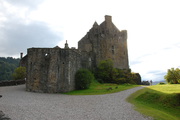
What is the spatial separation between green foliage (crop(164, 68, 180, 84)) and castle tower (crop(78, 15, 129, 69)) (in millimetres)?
17696

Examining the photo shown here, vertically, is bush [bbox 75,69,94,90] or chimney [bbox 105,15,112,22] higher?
chimney [bbox 105,15,112,22]

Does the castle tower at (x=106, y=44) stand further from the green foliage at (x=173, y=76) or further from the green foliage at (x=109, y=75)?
the green foliage at (x=173, y=76)

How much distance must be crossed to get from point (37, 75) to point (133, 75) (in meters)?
29.7

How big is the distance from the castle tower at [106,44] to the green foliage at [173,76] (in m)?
17.7

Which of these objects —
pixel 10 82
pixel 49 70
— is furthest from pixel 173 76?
pixel 10 82

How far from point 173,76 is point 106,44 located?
2166 centimetres

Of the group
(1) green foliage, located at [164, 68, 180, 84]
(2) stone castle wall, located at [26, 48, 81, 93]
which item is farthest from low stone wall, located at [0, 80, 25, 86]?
(1) green foliage, located at [164, 68, 180, 84]

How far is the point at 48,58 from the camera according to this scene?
26453 mm

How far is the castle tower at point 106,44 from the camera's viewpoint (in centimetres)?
4838

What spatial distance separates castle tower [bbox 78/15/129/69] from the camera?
48375 mm

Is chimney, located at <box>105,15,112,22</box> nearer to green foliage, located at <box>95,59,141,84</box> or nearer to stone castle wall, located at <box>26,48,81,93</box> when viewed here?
green foliage, located at <box>95,59,141,84</box>

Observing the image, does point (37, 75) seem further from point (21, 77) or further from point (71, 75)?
point (21, 77)

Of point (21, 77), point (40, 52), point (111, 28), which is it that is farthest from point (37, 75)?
point (111, 28)

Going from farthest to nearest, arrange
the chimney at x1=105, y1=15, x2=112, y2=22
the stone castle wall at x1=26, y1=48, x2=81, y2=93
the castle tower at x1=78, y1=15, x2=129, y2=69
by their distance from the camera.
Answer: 1. the chimney at x1=105, y1=15, x2=112, y2=22
2. the castle tower at x1=78, y1=15, x2=129, y2=69
3. the stone castle wall at x1=26, y1=48, x2=81, y2=93
